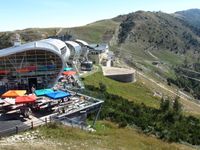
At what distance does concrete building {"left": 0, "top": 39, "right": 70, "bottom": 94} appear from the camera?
53438 mm

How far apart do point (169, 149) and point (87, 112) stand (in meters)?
10.4

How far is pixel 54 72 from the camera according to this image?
5562 cm

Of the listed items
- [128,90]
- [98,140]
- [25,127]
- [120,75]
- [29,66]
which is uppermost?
[29,66]

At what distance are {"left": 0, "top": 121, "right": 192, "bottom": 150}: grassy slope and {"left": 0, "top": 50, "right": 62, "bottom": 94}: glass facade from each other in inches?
518

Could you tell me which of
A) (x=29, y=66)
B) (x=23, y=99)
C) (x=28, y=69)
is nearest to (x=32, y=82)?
(x=28, y=69)

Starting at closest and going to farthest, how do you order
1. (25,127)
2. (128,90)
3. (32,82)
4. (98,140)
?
1. (25,127)
2. (98,140)
3. (32,82)
4. (128,90)

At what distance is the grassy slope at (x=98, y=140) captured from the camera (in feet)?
112

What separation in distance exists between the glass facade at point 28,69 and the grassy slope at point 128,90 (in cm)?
3019

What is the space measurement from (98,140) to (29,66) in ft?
68.5

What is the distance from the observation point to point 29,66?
54.4 metres

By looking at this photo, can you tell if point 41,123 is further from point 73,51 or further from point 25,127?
point 73,51

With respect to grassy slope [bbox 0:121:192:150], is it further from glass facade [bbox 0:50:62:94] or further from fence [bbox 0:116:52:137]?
glass facade [bbox 0:50:62:94]

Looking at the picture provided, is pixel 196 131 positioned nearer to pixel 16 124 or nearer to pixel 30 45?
pixel 30 45

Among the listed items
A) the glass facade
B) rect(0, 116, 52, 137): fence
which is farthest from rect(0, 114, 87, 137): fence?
the glass facade
